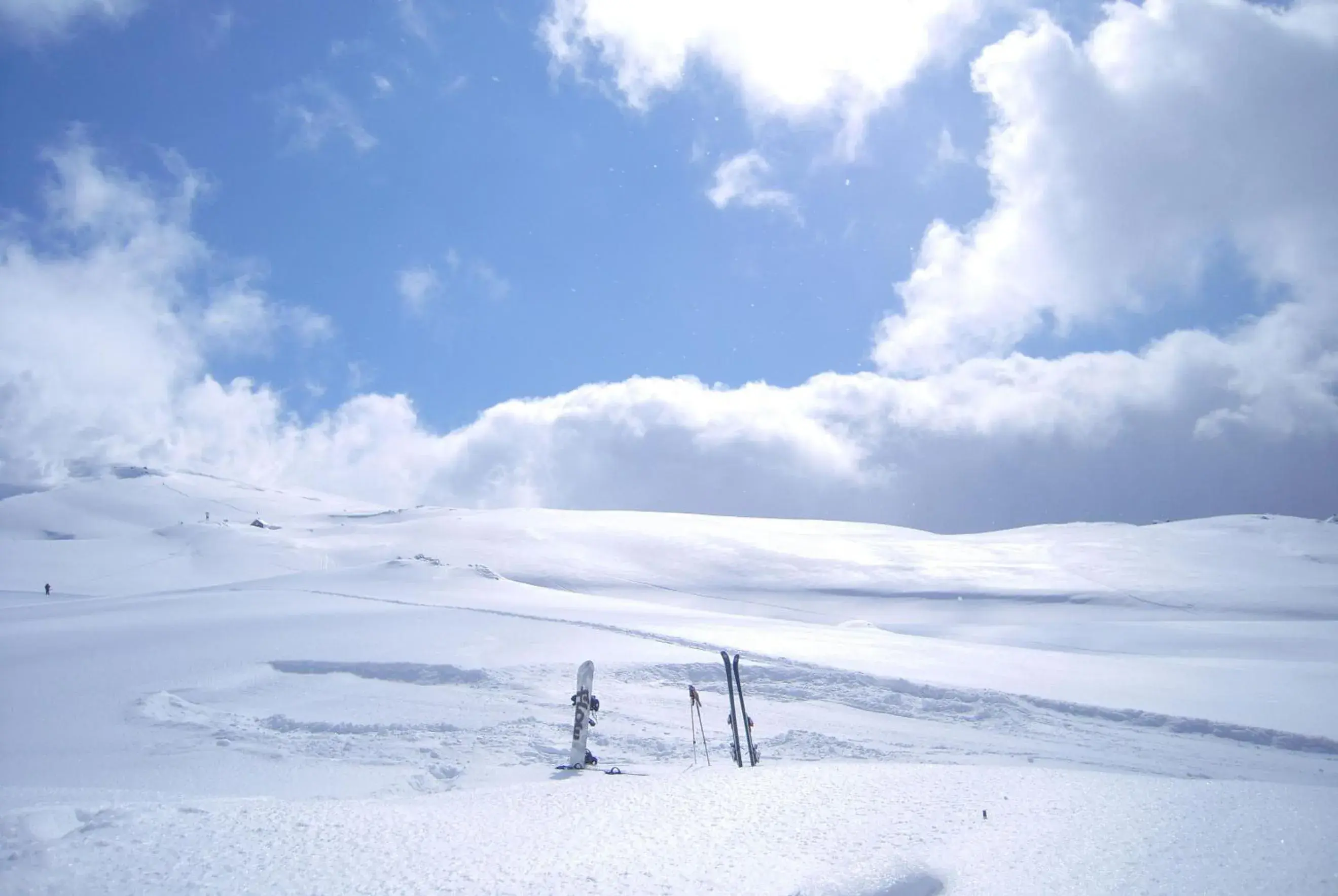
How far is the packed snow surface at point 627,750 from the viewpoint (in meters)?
5.43

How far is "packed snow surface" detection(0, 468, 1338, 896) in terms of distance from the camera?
5430 mm

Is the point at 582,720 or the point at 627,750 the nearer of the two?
the point at 582,720

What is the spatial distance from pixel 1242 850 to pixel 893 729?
749 cm

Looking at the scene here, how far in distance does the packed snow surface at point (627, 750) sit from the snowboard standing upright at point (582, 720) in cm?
25

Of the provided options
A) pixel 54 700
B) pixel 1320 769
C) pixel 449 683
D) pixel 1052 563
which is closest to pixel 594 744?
pixel 449 683

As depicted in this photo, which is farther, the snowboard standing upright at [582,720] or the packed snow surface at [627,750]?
the snowboard standing upright at [582,720]

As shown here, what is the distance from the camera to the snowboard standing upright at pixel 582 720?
30.7ft

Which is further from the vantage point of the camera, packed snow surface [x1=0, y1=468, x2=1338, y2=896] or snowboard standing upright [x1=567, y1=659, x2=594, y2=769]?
snowboard standing upright [x1=567, y1=659, x2=594, y2=769]

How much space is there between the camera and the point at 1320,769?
11664 mm

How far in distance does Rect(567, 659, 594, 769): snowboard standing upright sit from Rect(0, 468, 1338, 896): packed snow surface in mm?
251

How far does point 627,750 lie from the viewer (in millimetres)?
11234

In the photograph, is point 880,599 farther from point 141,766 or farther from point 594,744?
point 141,766

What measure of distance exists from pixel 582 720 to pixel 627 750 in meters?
1.98

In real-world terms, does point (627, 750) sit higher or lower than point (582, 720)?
lower
